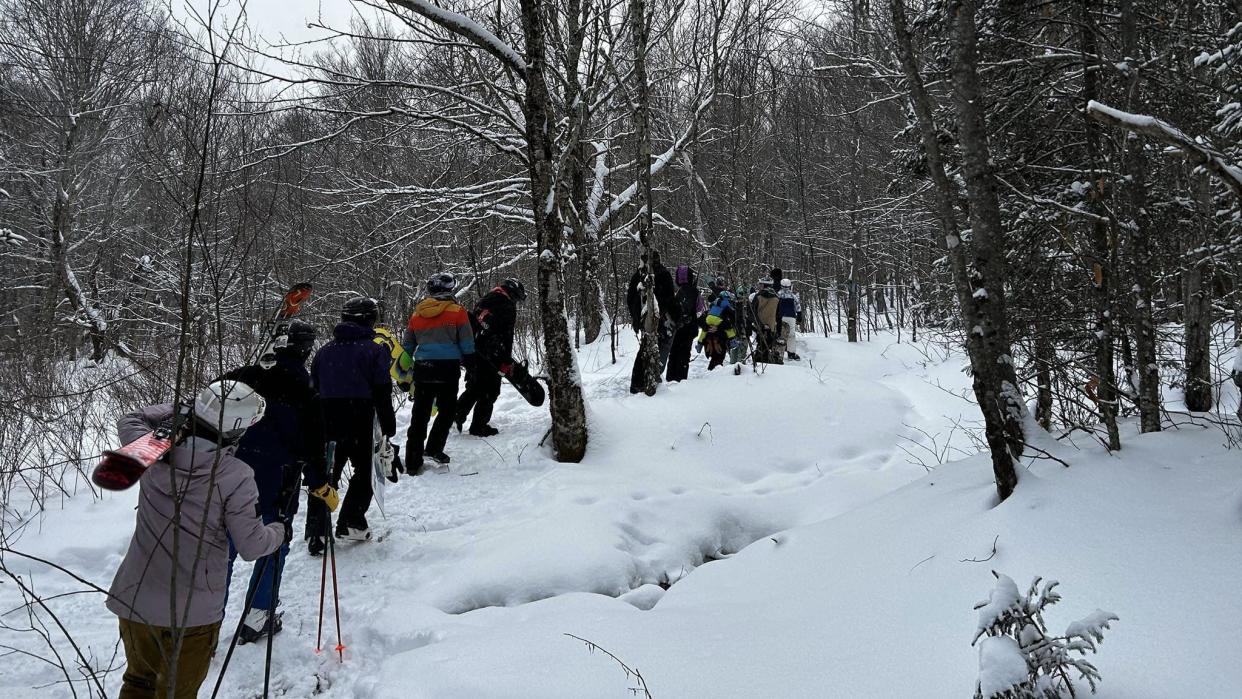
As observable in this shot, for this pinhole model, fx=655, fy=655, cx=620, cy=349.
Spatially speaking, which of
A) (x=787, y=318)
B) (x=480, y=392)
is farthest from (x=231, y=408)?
(x=787, y=318)

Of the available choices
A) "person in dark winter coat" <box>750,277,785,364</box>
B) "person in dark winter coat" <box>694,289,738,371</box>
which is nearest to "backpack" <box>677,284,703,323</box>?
"person in dark winter coat" <box>694,289,738,371</box>

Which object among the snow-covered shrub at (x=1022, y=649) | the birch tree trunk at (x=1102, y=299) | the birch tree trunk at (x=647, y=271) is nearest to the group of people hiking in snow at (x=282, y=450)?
the birch tree trunk at (x=647, y=271)

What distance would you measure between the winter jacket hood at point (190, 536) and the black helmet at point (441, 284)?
3.64 metres

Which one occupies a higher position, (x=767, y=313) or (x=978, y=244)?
(x=978, y=244)

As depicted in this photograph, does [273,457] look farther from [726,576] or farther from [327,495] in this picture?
[726,576]

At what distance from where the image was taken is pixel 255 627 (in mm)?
3564

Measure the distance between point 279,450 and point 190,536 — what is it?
4.54ft

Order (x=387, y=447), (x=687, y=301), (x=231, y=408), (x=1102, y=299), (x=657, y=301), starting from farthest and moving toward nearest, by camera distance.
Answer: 1. (x=687, y=301)
2. (x=657, y=301)
3. (x=387, y=447)
4. (x=1102, y=299)
5. (x=231, y=408)

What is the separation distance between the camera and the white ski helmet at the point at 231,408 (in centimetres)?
261

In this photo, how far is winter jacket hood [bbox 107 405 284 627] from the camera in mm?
2438

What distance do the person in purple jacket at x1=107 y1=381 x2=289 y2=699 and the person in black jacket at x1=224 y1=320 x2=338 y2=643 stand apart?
0.70 metres

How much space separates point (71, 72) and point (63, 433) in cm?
1406

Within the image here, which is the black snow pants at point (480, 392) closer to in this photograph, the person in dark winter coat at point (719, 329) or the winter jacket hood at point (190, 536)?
the winter jacket hood at point (190, 536)

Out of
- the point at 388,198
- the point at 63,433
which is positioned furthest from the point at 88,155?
the point at 63,433
